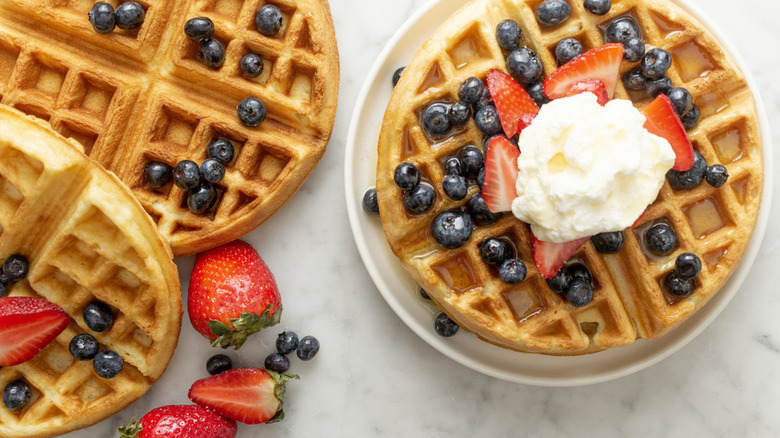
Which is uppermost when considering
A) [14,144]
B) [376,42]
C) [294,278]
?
[376,42]

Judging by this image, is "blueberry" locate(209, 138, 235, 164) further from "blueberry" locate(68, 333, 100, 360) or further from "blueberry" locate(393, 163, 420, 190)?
"blueberry" locate(68, 333, 100, 360)

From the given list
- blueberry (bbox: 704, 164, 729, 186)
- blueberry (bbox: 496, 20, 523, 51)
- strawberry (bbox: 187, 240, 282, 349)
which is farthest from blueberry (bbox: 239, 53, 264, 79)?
blueberry (bbox: 704, 164, 729, 186)

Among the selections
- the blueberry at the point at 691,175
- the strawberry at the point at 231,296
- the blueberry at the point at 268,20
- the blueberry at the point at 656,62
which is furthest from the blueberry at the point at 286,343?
the blueberry at the point at 656,62

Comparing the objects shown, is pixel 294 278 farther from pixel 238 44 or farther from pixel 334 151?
pixel 238 44

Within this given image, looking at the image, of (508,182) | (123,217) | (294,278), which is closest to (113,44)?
(123,217)

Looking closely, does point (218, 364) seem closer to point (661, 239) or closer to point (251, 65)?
point (251, 65)

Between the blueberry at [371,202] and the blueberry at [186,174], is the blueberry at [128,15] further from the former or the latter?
the blueberry at [371,202]
